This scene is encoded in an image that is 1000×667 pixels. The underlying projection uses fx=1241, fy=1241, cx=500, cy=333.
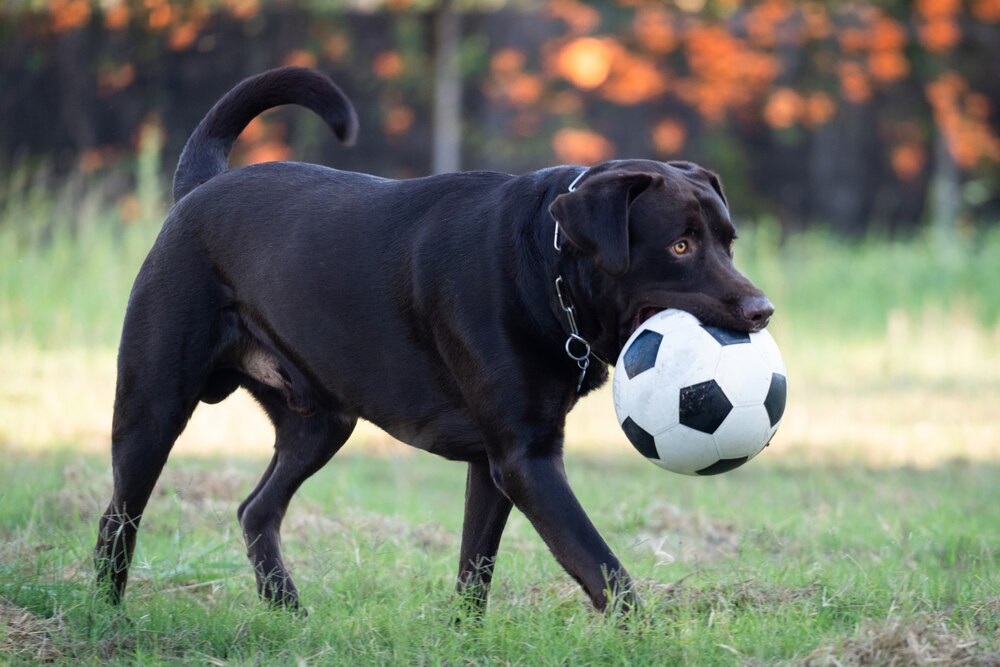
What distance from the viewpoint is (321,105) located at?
4.53 meters

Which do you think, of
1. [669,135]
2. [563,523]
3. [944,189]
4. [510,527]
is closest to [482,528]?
[563,523]

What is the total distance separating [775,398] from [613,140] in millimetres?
11176

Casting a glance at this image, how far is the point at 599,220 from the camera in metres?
3.36

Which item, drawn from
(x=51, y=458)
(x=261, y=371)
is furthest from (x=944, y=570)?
(x=51, y=458)

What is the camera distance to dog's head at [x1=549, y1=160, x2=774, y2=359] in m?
3.37

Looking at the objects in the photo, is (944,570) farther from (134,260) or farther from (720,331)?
(134,260)


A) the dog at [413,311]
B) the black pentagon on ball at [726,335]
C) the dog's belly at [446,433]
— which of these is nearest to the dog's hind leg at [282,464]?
the dog at [413,311]

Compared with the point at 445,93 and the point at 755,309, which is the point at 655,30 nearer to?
the point at 445,93

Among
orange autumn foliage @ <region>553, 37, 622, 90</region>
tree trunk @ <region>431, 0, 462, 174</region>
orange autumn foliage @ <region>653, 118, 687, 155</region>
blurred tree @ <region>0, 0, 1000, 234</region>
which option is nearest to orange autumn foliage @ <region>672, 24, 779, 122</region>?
blurred tree @ <region>0, 0, 1000, 234</region>

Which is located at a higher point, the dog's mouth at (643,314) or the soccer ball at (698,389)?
the dog's mouth at (643,314)

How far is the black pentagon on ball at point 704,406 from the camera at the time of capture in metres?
3.37

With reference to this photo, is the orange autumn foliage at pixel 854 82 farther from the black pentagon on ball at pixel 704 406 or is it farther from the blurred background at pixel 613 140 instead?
the black pentagon on ball at pixel 704 406

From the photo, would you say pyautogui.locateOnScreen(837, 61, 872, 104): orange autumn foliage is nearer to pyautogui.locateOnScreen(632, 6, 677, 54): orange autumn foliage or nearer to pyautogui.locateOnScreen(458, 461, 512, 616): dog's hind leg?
pyautogui.locateOnScreen(632, 6, 677, 54): orange autumn foliage

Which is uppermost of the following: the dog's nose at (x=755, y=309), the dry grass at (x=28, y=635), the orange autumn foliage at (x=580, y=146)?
the dog's nose at (x=755, y=309)
